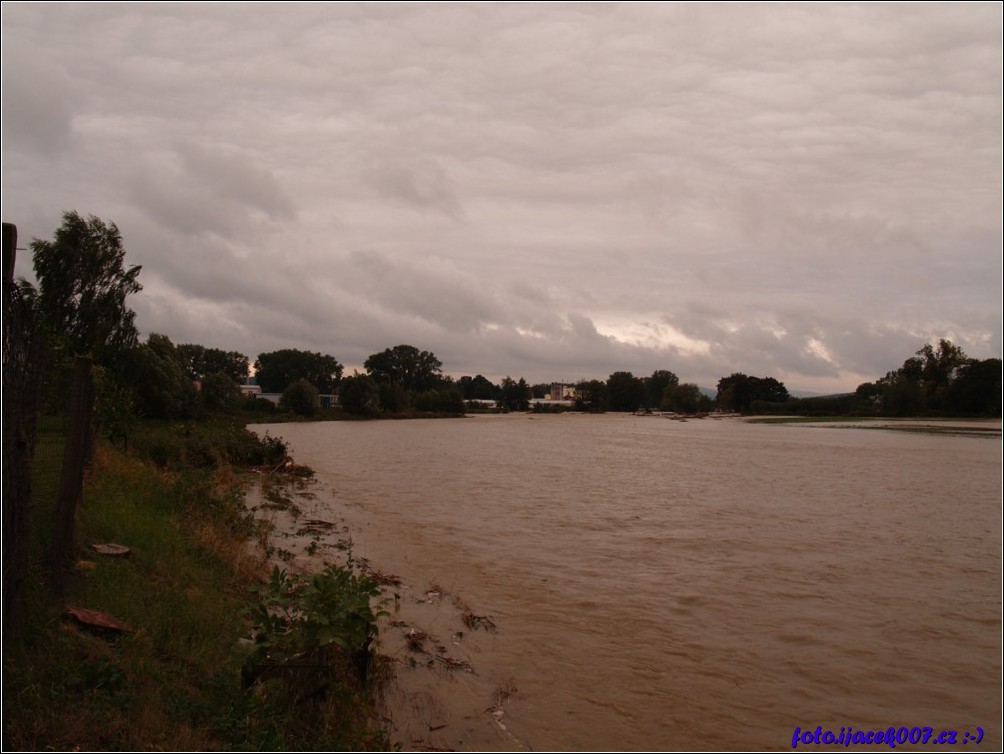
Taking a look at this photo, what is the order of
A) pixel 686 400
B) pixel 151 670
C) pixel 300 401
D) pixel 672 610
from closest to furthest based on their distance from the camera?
1. pixel 151 670
2. pixel 672 610
3. pixel 300 401
4. pixel 686 400

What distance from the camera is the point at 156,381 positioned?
172ft

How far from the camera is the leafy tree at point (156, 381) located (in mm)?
50438

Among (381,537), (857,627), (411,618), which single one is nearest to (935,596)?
(857,627)

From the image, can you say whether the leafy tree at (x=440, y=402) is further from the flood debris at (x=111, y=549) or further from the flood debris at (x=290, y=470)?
the flood debris at (x=111, y=549)

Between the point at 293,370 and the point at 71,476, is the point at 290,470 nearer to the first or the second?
the point at 71,476

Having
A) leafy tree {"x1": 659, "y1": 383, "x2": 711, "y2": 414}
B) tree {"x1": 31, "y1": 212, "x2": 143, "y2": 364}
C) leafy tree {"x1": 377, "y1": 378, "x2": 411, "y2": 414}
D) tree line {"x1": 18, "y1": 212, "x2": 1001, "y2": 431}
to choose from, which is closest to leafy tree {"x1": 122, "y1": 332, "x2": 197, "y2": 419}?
tree line {"x1": 18, "y1": 212, "x2": 1001, "y2": 431}

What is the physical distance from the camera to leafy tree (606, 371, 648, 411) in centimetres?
19125

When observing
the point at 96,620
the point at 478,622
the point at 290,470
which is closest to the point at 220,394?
the point at 290,470

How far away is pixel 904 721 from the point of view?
26.4ft

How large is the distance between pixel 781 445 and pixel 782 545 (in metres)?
43.7

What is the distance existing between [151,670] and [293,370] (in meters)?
169

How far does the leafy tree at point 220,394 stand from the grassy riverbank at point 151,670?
7333 centimetres

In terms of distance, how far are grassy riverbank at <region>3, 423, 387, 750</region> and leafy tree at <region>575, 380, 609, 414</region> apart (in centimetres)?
17653

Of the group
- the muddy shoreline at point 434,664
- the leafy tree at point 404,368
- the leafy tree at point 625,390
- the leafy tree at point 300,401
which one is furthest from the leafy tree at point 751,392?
the muddy shoreline at point 434,664
